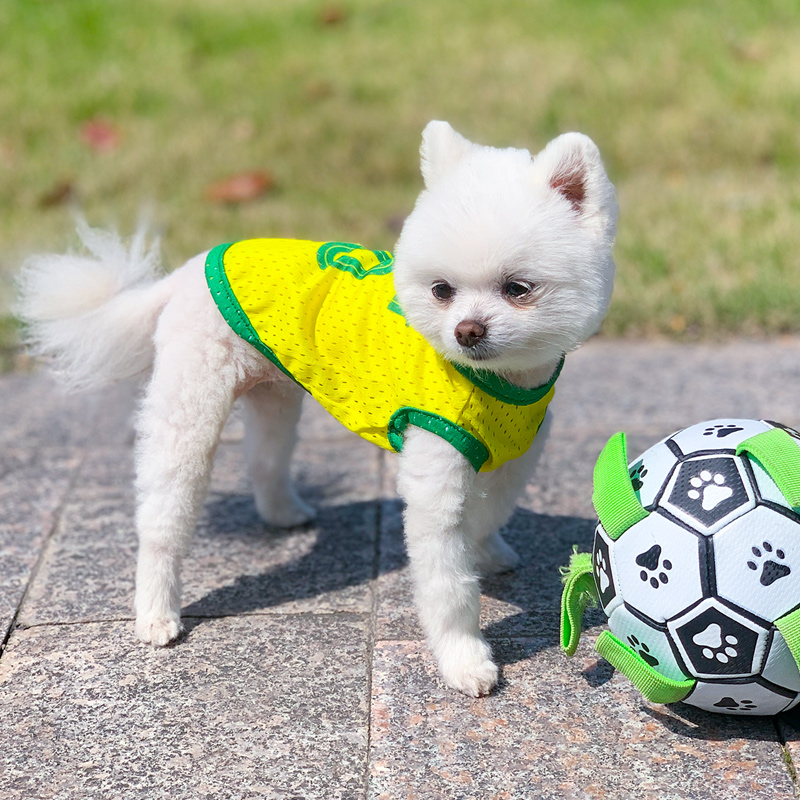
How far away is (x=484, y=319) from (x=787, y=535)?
0.83m

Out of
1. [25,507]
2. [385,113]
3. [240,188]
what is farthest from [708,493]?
[385,113]

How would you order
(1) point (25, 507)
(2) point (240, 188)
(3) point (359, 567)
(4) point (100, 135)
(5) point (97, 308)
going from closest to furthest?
(5) point (97, 308) < (3) point (359, 567) < (1) point (25, 507) < (2) point (240, 188) < (4) point (100, 135)

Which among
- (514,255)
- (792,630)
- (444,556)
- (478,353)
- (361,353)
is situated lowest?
(444,556)

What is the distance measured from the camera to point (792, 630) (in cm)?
209

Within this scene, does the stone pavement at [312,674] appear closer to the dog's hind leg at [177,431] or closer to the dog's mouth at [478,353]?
the dog's hind leg at [177,431]

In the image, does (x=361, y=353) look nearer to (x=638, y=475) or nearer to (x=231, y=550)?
(x=638, y=475)

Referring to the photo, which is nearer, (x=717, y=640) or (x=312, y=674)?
(x=717, y=640)

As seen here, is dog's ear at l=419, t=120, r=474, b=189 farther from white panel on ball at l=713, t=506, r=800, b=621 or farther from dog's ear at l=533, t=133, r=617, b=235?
white panel on ball at l=713, t=506, r=800, b=621

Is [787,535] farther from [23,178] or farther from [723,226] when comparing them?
[23,178]

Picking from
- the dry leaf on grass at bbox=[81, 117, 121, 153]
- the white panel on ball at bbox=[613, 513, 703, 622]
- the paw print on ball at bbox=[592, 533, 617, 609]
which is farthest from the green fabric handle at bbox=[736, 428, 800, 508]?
the dry leaf on grass at bbox=[81, 117, 121, 153]

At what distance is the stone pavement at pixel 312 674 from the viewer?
2.22 meters

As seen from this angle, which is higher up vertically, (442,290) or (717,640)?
(442,290)

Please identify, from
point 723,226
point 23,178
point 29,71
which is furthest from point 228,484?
point 29,71

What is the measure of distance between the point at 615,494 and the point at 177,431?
1.25 metres
